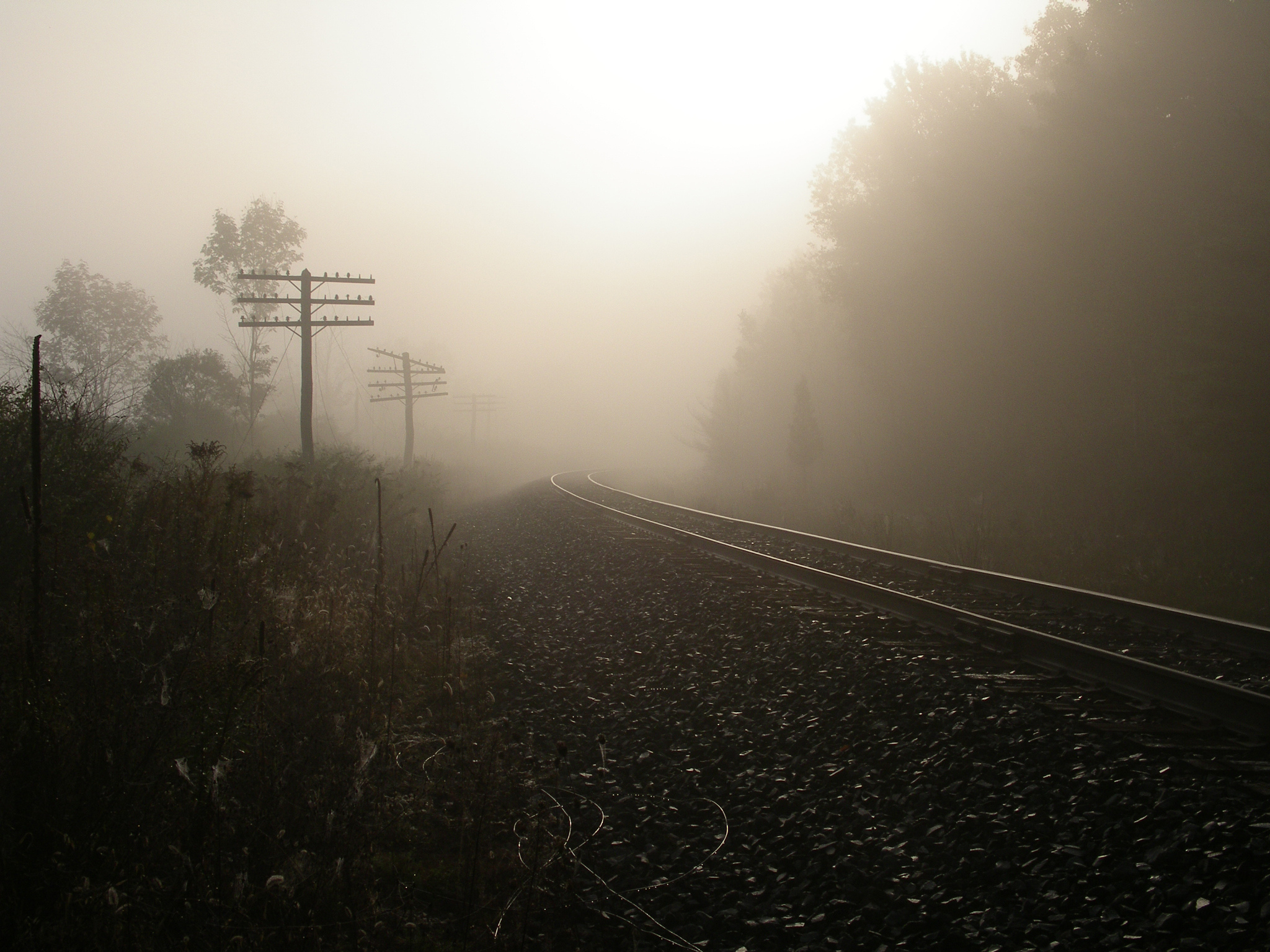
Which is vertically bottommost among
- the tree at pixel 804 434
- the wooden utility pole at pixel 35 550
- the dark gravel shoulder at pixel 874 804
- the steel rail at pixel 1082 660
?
the dark gravel shoulder at pixel 874 804

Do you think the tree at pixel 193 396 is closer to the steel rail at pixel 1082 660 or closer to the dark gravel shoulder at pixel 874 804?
the steel rail at pixel 1082 660

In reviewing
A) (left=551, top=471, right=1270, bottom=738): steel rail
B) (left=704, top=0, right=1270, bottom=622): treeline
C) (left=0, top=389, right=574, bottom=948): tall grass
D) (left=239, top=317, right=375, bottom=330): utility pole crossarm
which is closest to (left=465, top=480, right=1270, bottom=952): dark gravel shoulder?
(left=551, top=471, right=1270, bottom=738): steel rail

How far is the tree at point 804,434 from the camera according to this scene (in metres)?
26.7

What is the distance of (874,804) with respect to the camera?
3197 millimetres

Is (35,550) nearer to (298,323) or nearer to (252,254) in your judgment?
(298,323)

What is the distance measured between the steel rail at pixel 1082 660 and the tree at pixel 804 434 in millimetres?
19522

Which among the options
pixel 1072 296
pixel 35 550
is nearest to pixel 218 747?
pixel 35 550

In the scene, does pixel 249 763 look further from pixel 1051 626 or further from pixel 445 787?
pixel 1051 626

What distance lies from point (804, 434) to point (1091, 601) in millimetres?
20865

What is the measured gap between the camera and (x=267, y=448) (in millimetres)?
30281

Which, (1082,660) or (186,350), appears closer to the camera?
(1082,660)

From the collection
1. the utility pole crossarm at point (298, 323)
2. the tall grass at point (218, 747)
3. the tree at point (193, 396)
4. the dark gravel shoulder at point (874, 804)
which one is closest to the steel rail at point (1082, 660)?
the dark gravel shoulder at point (874, 804)

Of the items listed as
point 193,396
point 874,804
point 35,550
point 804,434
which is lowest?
point 874,804

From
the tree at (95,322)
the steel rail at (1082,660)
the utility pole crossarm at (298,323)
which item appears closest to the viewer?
the steel rail at (1082,660)
